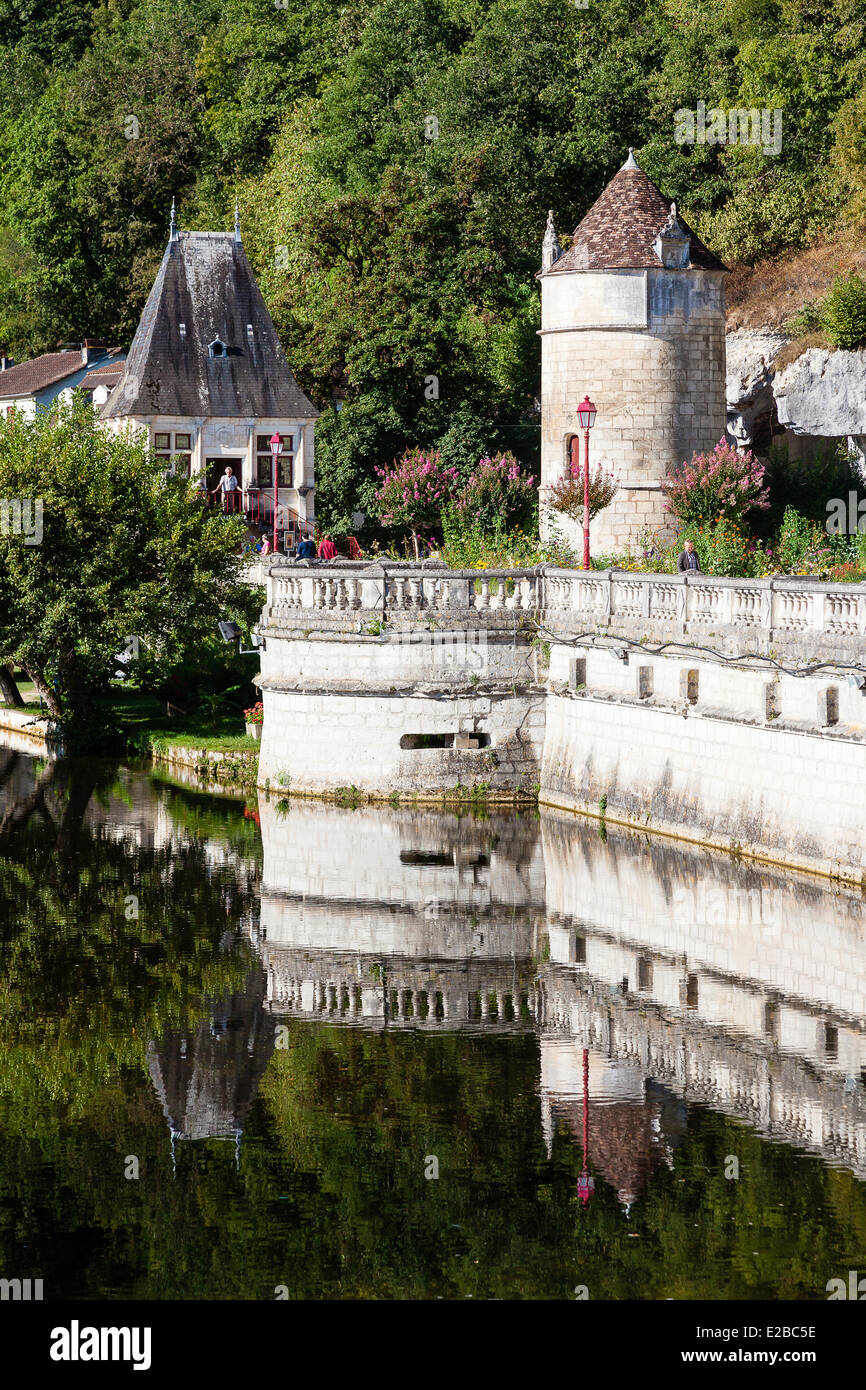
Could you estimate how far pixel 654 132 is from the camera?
50219 mm

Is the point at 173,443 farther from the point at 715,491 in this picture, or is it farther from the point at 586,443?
the point at 586,443

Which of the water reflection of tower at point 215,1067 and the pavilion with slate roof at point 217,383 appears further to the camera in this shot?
the pavilion with slate roof at point 217,383

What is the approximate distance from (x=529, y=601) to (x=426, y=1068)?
1178 cm

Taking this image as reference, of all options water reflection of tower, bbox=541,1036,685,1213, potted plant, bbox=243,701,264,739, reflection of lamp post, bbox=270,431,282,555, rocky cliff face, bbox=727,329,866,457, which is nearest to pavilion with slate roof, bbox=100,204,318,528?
reflection of lamp post, bbox=270,431,282,555

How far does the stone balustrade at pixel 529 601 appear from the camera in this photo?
22.4 metres

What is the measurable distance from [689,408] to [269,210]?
29.9 metres

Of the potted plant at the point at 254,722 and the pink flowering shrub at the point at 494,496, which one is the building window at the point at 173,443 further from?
the potted plant at the point at 254,722

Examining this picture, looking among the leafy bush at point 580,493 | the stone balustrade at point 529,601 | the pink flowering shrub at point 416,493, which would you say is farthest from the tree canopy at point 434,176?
the stone balustrade at point 529,601

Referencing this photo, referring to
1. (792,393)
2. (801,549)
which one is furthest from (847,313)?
(801,549)

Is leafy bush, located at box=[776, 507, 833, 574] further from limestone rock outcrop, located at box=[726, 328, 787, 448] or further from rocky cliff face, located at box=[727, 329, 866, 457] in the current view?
limestone rock outcrop, located at box=[726, 328, 787, 448]

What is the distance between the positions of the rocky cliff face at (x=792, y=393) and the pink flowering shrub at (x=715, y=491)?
30.5 ft

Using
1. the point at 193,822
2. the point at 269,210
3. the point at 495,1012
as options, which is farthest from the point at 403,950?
the point at 269,210

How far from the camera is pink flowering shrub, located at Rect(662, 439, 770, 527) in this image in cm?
3030

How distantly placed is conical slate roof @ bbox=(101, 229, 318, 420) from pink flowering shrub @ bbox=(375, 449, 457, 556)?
6.38 metres
